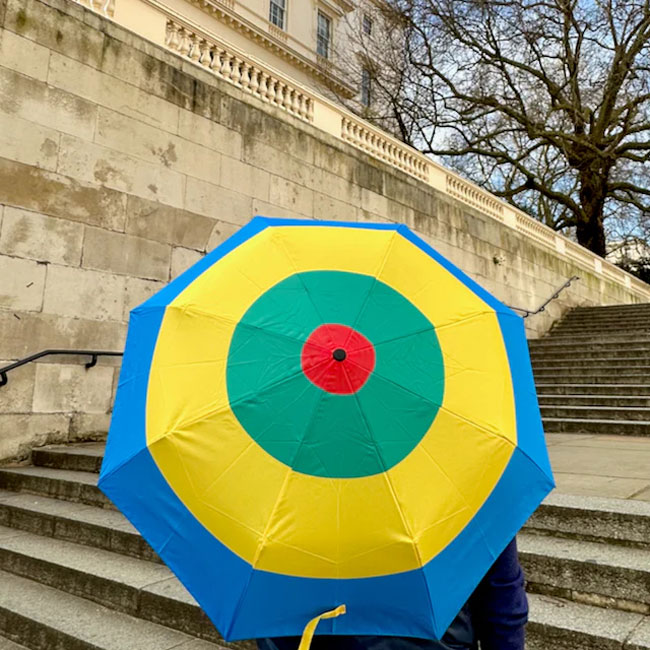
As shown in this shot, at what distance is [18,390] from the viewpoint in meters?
6.09

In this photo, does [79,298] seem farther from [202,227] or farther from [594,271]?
[594,271]

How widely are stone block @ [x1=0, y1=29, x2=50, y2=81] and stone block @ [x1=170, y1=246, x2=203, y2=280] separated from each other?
8.25ft

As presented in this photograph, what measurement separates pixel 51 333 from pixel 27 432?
111 centimetres

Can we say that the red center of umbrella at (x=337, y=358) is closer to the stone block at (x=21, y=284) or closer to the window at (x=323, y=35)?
the stone block at (x=21, y=284)

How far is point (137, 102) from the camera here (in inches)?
290

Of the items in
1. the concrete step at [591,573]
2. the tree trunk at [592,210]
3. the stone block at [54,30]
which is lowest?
the concrete step at [591,573]

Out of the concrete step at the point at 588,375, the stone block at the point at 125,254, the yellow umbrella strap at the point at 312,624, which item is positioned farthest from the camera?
the concrete step at the point at 588,375

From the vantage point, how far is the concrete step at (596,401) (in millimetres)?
8339

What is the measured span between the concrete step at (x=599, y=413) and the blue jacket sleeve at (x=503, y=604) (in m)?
7.17

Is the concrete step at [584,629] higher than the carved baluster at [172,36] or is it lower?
lower

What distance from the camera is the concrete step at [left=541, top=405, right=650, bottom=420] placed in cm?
781

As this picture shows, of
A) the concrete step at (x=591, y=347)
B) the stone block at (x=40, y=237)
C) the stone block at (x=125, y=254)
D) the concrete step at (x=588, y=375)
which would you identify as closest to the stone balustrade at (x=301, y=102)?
the stone block at (x=125, y=254)

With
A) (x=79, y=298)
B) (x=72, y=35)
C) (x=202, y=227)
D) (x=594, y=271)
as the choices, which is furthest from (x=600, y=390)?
(x=594, y=271)

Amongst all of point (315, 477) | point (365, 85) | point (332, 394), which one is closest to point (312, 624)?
point (315, 477)
